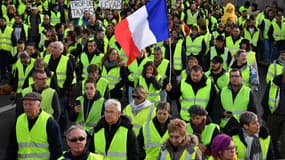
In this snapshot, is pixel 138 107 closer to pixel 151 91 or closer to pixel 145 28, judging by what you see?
pixel 145 28

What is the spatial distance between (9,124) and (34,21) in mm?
5575

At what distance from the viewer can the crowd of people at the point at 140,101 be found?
6.38m

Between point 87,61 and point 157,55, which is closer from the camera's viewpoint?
point 157,55

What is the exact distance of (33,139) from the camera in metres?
6.39

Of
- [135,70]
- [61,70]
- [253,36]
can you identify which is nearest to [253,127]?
[135,70]

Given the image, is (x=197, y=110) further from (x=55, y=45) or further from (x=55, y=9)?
(x=55, y=9)

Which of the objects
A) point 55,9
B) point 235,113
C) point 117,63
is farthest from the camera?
point 55,9

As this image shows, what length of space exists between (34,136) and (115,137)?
83 cm

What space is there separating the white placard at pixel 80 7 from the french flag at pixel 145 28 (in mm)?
8605

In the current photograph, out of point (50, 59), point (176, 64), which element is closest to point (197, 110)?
point (50, 59)

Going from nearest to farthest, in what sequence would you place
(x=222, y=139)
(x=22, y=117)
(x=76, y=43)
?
1. (x=222, y=139)
2. (x=22, y=117)
3. (x=76, y=43)

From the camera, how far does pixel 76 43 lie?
13617 mm

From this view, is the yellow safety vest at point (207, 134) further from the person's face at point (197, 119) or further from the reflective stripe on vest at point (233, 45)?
the reflective stripe on vest at point (233, 45)

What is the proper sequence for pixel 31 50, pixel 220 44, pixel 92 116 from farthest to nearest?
pixel 220 44 → pixel 31 50 → pixel 92 116
